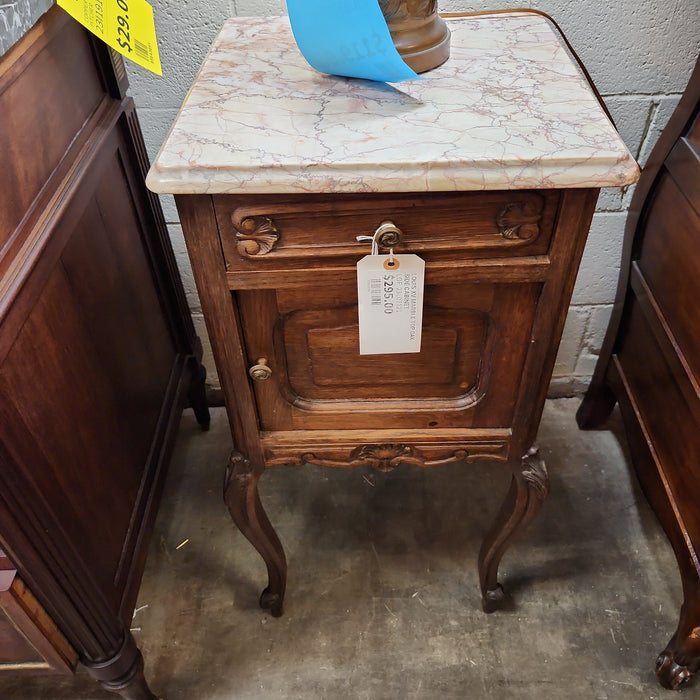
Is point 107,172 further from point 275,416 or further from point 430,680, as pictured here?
point 430,680

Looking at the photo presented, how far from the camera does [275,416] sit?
792mm

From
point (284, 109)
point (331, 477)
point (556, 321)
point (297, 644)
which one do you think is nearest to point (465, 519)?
point (331, 477)

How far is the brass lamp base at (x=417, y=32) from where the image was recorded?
0.67 m

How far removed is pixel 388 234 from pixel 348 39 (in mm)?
214

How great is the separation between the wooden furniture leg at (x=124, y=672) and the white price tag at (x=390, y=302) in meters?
0.53

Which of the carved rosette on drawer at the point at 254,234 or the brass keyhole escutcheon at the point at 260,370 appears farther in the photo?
the brass keyhole escutcheon at the point at 260,370

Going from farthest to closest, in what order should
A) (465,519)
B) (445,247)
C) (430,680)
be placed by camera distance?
1. (465,519)
2. (430,680)
3. (445,247)

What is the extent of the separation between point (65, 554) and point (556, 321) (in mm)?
598

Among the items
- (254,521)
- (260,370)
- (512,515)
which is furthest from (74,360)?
(512,515)

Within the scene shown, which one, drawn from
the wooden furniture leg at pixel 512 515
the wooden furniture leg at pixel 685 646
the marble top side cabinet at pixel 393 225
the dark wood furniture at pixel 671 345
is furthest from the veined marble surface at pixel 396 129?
the wooden furniture leg at pixel 685 646

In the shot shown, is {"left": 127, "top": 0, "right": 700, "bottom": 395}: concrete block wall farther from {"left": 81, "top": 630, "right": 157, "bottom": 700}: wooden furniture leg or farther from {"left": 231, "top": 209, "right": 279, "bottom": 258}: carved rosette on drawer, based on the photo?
{"left": 81, "top": 630, "right": 157, "bottom": 700}: wooden furniture leg

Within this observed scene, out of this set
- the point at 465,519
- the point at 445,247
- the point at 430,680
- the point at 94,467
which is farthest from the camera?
the point at 465,519

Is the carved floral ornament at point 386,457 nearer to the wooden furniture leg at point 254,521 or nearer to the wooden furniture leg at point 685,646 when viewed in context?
the wooden furniture leg at point 254,521

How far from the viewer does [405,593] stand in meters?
1.12
